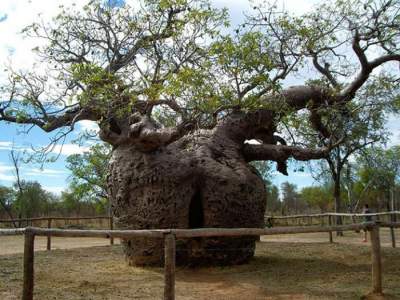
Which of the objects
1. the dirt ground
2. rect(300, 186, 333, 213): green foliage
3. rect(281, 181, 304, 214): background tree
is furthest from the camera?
rect(281, 181, 304, 214): background tree

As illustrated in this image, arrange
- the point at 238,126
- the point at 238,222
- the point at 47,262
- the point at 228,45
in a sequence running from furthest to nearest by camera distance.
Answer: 1. the point at 238,126
2. the point at 47,262
3. the point at 238,222
4. the point at 228,45

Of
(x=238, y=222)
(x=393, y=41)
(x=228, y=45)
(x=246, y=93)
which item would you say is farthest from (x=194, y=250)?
(x=393, y=41)

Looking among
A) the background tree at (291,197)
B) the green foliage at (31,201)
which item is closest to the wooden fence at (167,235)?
the green foliage at (31,201)

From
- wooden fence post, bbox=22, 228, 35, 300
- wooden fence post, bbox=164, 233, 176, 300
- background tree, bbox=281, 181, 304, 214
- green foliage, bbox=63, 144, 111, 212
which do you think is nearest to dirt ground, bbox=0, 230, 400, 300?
wooden fence post, bbox=22, 228, 35, 300

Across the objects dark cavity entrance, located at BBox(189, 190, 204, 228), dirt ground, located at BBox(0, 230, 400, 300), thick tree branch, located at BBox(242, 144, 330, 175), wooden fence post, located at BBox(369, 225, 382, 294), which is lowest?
dirt ground, located at BBox(0, 230, 400, 300)

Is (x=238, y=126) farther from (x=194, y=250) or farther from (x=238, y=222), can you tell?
(x=194, y=250)

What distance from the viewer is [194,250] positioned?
830 cm

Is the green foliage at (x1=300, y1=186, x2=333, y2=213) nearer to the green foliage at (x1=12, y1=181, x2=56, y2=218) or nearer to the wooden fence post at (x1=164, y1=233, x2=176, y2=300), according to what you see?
the green foliage at (x1=12, y1=181, x2=56, y2=218)

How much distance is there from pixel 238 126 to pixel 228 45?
2.70 meters

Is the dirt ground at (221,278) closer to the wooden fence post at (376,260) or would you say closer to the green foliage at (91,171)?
the wooden fence post at (376,260)

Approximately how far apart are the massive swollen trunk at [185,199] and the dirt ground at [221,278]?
305mm

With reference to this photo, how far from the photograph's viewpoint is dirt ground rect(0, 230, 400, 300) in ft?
20.3

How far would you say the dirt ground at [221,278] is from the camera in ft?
20.3

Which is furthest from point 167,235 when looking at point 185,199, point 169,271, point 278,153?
point 278,153
